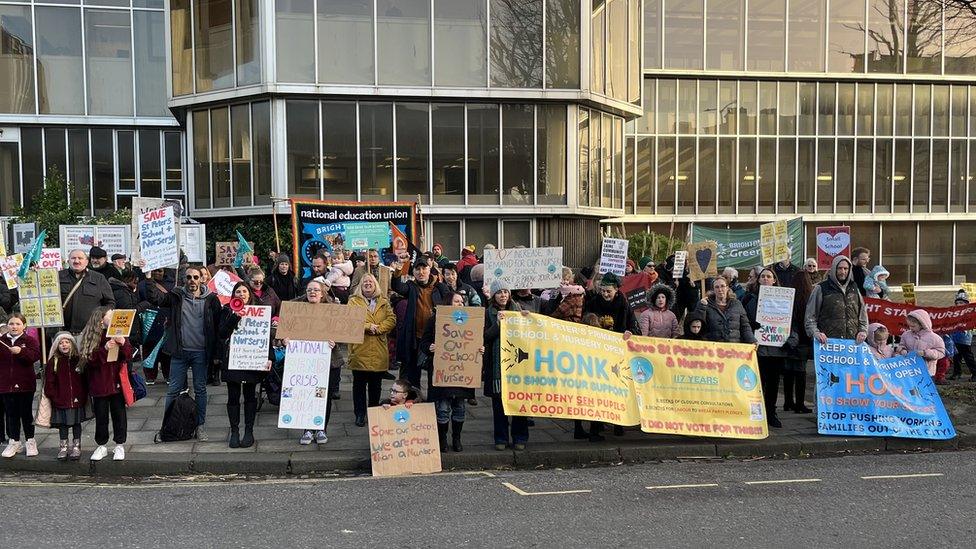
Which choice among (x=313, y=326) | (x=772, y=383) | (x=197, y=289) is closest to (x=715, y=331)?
(x=772, y=383)

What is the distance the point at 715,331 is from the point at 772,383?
1.28m

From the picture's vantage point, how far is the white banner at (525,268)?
11023mm

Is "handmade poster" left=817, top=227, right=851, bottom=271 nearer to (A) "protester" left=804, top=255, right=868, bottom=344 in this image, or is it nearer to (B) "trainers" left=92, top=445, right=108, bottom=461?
(A) "protester" left=804, top=255, right=868, bottom=344

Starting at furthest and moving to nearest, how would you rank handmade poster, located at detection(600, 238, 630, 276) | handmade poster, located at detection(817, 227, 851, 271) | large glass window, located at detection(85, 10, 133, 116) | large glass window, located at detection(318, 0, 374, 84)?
large glass window, located at detection(85, 10, 133, 116) → large glass window, located at detection(318, 0, 374, 84) → handmade poster, located at detection(817, 227, 851, 271) → handmade poster, located at detection(600, 238, 630, 276)

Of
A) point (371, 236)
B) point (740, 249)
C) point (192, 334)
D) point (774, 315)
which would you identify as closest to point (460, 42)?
point (371, 236)

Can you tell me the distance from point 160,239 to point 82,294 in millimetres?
1178

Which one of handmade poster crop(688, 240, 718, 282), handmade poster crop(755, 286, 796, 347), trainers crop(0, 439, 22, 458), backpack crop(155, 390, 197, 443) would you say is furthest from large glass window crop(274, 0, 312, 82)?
handmade poster crop(755, 286, 796, 347)

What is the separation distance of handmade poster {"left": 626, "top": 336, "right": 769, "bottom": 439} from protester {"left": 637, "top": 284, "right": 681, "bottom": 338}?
0.55 m

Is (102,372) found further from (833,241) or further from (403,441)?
(833,241)

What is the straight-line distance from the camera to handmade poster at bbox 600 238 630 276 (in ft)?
47.0

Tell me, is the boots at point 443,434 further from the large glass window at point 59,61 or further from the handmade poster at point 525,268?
the large glass window at point 59,61

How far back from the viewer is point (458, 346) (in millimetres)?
8609

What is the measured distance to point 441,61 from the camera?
2036 cm

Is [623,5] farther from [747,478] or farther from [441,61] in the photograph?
[747,478]
